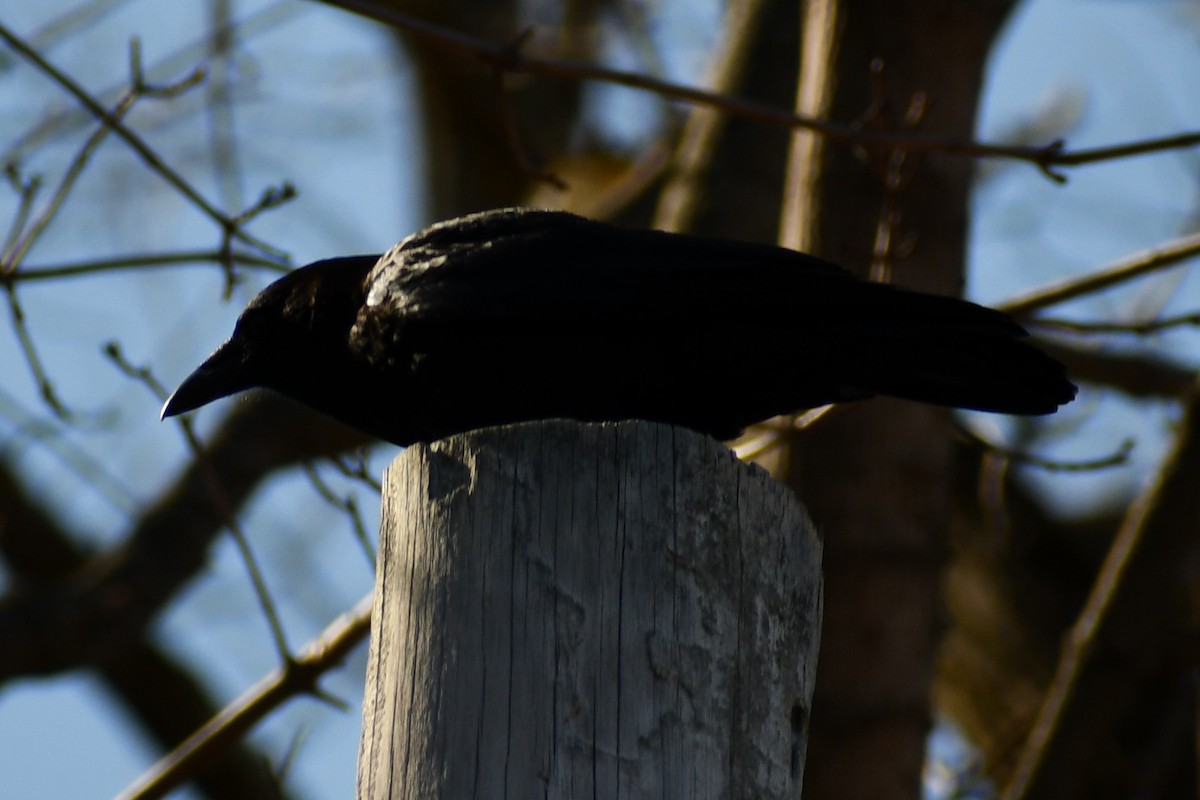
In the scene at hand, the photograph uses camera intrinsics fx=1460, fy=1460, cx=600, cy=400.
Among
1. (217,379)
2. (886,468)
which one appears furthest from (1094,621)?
(217,379)

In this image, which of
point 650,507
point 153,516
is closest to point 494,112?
point 153,516

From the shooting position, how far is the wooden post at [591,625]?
1872 millimetres

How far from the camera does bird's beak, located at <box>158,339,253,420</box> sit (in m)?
3.55

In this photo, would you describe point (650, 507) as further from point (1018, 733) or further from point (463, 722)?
point (1018, 733)

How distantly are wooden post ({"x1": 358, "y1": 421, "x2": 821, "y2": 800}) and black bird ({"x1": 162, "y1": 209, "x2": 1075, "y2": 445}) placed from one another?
0.67 meters

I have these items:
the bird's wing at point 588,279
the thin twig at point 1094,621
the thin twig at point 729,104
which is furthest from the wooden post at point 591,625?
the thin twig at point 1094,621

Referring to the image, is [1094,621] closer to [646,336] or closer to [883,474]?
[883,474]

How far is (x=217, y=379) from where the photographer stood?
142 inches

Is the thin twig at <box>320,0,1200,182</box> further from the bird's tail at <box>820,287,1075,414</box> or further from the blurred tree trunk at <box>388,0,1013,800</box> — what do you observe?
the blurred tree trunk at <box>388,0,1013,800</box>

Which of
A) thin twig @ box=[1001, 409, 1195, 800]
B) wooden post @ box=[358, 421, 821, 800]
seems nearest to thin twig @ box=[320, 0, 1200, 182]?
wooden post @ box=[358, 421, 821, 800]

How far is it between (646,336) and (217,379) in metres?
1.27

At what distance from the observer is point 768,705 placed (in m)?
2.00

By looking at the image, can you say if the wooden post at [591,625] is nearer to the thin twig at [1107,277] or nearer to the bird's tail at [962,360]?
the bird's tail at [962,360]

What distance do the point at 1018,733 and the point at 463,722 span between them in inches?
161
